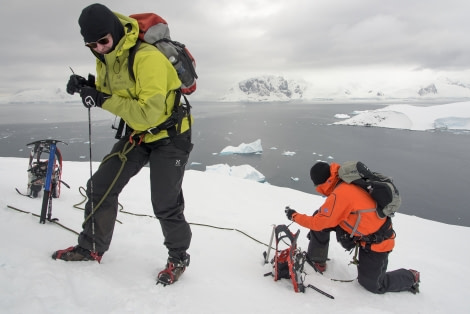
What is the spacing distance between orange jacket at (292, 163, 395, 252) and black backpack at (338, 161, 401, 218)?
0.06 meters

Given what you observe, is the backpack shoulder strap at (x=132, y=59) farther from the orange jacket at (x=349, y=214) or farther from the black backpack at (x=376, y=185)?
the black backpack at (x=376, y=185)

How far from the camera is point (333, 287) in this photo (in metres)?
2.95

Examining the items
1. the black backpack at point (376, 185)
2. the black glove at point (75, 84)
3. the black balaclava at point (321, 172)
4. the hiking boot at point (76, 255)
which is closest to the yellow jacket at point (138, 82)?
the black glove at point (75, 84)

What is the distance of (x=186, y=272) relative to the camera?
2588 mm

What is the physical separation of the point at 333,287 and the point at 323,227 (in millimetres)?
597

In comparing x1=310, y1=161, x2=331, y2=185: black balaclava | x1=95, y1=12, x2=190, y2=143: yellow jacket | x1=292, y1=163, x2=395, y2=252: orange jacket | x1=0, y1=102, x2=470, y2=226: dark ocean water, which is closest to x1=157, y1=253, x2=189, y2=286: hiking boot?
x1=95, y1=12, x2=190, y2=143: yellow jacket

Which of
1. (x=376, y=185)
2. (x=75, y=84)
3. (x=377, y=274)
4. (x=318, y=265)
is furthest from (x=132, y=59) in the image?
(x=377, y=274)

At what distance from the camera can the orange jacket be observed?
113 inches

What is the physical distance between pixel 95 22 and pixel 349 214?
2.67m

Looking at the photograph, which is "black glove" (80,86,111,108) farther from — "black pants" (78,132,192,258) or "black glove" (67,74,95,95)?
"black pants" (78,132,192,258)

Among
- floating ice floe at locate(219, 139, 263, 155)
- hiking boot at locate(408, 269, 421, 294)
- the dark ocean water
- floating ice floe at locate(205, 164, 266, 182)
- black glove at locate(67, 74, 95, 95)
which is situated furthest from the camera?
floating ice floe at locate(219, 139, 263, 155)

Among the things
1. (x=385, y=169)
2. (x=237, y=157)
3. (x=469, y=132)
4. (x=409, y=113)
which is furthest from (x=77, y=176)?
(x=409, y=113)

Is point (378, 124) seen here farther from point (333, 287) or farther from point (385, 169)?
point (333, 287)

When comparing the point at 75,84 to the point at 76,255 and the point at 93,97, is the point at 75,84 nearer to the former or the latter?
the point at 93,97
